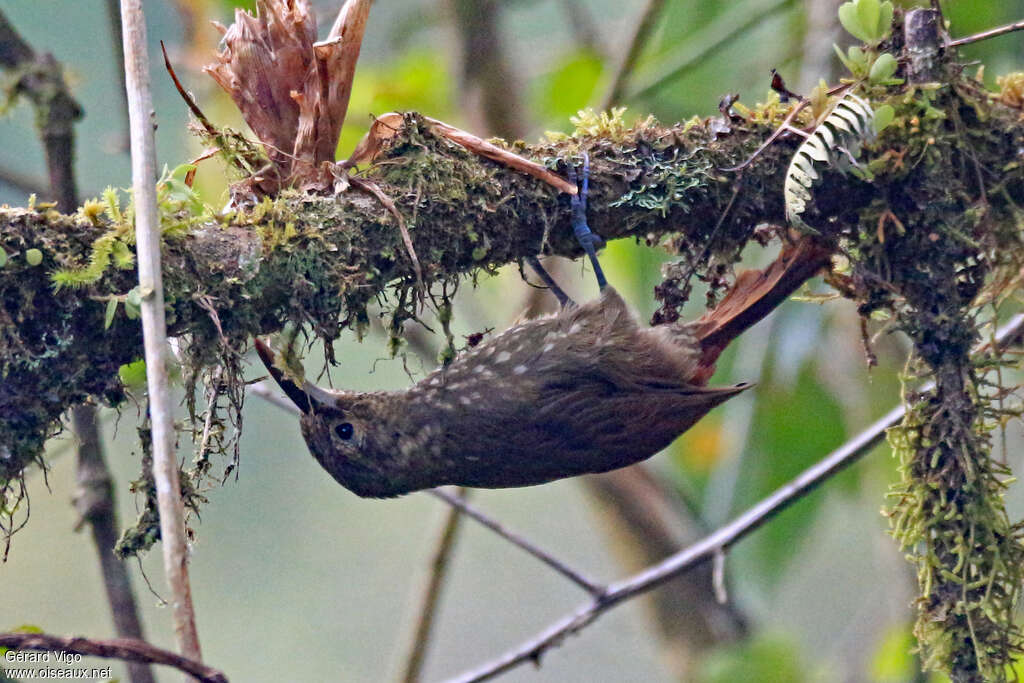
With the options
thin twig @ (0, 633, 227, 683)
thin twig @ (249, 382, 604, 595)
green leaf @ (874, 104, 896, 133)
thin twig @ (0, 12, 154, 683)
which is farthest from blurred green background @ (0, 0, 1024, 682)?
green leaf @ (874, 104, 896, 133)

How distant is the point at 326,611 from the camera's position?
8438 mm

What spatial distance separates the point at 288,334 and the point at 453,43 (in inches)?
116

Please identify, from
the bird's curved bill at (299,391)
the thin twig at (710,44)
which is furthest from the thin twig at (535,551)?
the thin twig at (710,44)

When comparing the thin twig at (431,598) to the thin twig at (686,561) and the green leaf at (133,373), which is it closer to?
the thin twig at (686,561)

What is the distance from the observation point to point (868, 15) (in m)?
1.82

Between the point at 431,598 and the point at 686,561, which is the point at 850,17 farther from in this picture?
the point at 431,598

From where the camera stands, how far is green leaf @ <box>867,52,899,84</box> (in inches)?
72.4

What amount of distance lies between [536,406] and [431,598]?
142cm

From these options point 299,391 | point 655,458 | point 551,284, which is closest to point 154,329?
point 299,391

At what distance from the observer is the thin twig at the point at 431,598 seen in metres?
3.53

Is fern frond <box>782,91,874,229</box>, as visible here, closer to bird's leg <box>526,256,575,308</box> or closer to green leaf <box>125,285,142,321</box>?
bird's leg <box>526,256,575,308</box>

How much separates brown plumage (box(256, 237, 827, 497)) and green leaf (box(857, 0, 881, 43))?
604 millimetres

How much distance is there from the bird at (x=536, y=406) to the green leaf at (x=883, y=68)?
531 millimetres

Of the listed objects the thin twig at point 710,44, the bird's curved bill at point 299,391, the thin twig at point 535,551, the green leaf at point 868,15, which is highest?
the thin twig at point 710,44
